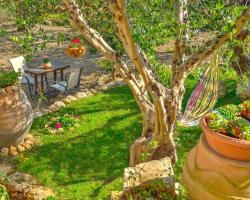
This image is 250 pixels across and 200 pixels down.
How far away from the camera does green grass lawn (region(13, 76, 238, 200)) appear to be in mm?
7207

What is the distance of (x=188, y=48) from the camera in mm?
6656

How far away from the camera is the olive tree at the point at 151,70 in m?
5.55

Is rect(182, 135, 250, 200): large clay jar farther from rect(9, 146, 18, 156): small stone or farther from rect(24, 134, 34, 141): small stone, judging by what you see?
rect(24, 134, 34, 141): small stone

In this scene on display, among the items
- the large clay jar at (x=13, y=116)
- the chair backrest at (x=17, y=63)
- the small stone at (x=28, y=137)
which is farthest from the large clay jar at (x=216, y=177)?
the chair backrest at (x=17, y=63)

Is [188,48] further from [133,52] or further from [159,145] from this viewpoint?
[159,145]

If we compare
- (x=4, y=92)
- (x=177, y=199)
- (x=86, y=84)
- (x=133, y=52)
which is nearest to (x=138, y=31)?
(x=133, y=52)

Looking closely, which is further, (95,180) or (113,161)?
(113,161)

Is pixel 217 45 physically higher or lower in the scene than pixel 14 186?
higher

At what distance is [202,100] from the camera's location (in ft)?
28.8

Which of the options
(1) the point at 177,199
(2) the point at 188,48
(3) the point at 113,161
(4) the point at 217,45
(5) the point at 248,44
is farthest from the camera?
(5) the point at 248,44

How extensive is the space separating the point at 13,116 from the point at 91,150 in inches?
70.8

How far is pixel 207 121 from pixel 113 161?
3.41 meters

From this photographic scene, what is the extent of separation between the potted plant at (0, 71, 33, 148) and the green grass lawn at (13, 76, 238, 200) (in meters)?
0.50

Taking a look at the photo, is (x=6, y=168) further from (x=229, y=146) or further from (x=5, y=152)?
(x=229, y=146)
